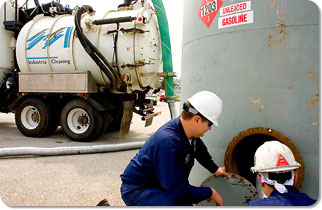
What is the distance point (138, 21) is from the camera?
5.89 m

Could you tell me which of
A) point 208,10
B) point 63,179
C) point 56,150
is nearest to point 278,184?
point 208,10

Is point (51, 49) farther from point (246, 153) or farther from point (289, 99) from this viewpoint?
point (289, 99)

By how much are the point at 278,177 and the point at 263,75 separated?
0.97m

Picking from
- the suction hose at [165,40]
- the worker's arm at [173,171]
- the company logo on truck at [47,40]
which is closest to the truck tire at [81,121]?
the company logo on truck at [47,40]

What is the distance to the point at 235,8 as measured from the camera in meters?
2.38

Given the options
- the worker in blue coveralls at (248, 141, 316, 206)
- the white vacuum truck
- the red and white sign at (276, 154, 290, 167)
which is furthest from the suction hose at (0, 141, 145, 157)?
the red and white sign at (276, 154, 290, 167)

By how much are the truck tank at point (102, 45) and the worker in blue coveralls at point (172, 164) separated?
4.16 metres

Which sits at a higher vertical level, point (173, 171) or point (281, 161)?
point (281, 161)

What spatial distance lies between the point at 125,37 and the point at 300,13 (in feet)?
14.5

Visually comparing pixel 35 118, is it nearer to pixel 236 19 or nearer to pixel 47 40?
pixel 47 40

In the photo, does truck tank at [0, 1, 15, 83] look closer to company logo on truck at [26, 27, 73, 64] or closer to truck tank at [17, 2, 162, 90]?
truck tank at [17, 2, 162, 90]

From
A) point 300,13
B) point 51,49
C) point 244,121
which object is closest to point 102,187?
point 244,121

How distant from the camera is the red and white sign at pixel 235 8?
2301 mm

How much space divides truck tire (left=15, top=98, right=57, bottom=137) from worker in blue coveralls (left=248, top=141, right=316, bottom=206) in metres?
6.20
